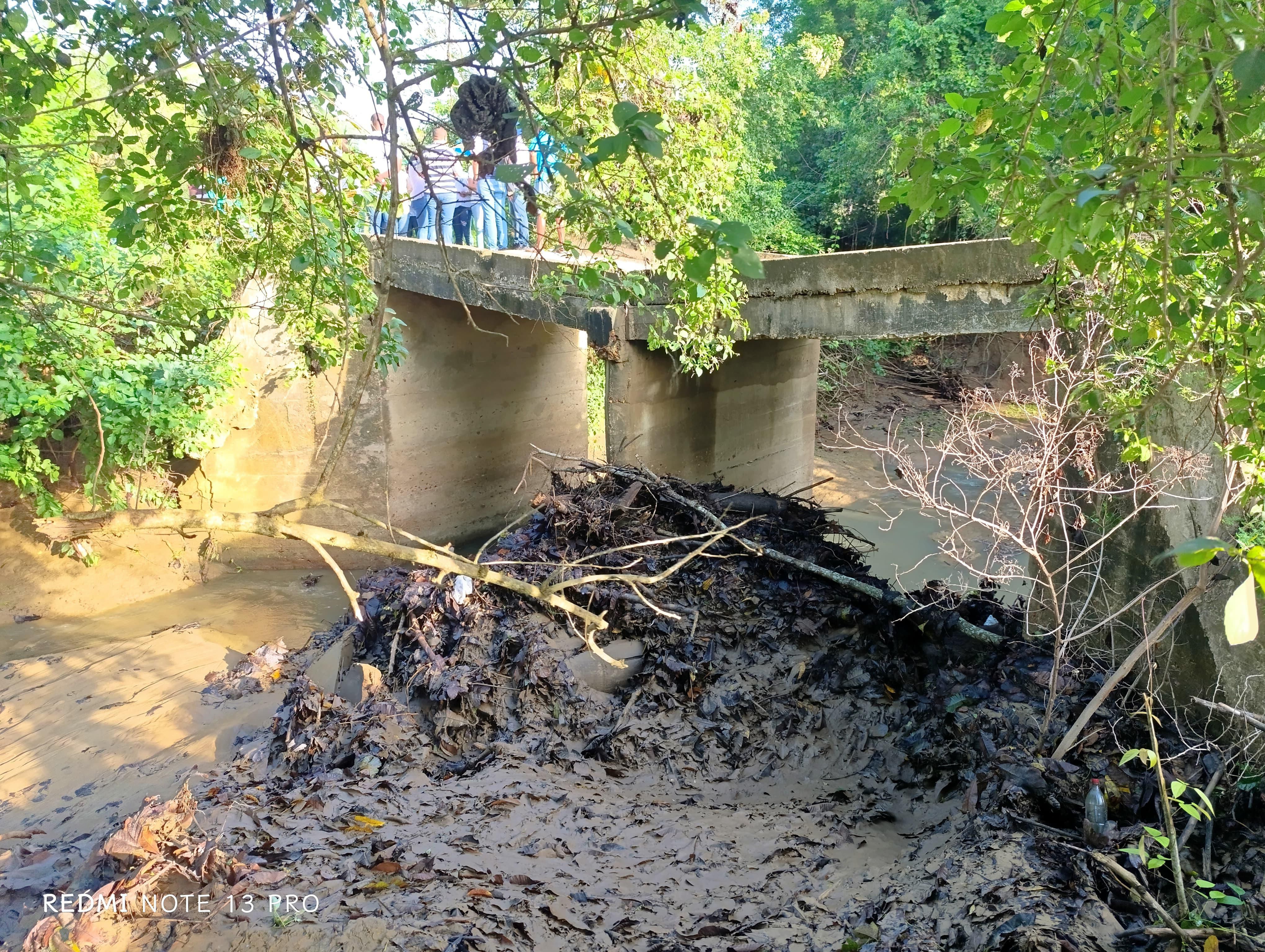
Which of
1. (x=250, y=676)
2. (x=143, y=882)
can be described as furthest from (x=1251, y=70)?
(x=250, y=676)

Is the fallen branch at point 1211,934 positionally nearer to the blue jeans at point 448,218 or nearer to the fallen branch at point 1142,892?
the fallen branch at point 1142,892

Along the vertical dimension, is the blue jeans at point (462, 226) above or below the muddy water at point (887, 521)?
above

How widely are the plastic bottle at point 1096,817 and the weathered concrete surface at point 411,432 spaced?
8113mm

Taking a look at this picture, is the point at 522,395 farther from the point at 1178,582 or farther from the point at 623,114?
the point at 623,114

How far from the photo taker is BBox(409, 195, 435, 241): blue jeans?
10352 mm

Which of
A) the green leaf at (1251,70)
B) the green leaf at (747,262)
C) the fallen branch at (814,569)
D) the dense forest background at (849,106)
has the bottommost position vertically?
the fallen branch at (814,569)

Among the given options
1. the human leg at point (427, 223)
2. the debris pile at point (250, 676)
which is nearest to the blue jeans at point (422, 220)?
the human leg at point (427, 223)

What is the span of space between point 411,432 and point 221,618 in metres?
3.48

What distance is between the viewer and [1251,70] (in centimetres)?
155

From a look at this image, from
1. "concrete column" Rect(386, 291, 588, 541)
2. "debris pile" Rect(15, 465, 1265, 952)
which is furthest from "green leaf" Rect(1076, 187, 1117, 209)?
"concrete column" Rect(386, 291, 588, 541)

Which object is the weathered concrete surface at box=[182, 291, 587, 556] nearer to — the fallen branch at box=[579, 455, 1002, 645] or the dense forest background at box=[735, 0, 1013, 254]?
the fallen branch at box=[579, 455, 1002, 645]

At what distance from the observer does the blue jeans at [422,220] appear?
10352mm

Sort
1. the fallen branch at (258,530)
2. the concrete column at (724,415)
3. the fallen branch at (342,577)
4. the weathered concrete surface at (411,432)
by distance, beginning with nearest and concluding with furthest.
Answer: the fallen branch at (258,530), the fallen branch at (342,577), the concrete column at (724,415), the weathered concrete surface at (411,432)

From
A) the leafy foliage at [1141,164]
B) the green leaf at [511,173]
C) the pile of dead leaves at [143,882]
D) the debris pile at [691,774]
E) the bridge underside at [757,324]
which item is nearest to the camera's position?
the leafy foliage at [1141,164]
